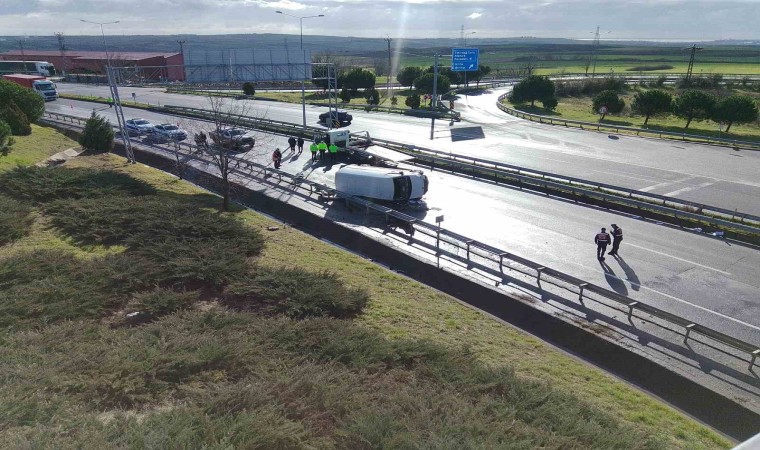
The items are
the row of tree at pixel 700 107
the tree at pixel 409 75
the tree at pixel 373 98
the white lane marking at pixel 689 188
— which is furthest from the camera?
the tree at pixel 409 75

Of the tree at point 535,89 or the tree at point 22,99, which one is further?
the tree at point 535,89

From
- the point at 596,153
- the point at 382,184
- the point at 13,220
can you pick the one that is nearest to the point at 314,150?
the point at 382,184

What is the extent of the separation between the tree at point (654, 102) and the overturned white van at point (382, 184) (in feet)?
119

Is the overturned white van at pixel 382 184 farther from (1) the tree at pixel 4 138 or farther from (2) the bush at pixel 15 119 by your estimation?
(2) the bush at pixel 15 119

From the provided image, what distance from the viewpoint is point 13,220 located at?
18094mm

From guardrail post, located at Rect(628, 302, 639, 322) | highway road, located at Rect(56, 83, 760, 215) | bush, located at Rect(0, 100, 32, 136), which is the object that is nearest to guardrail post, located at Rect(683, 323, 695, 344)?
guardrail post, located at Rect(628, 302, 639, 322)

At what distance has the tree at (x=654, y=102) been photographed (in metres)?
49.0

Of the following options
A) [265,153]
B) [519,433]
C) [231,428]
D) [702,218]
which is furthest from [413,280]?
[265,153]

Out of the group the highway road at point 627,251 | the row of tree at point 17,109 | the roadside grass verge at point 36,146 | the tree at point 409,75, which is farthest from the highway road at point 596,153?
the tree at point 409,75

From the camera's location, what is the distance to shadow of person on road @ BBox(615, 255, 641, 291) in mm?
15938

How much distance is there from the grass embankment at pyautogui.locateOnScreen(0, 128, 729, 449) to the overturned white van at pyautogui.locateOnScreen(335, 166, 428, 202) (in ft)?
19.2

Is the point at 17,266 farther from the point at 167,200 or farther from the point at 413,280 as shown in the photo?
the point at 413,280

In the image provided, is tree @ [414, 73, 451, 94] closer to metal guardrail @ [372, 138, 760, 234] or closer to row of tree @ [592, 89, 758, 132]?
row of tree @ [592, 89, 758, 132]

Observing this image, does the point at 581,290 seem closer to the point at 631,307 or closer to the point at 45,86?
the point at 631,307
